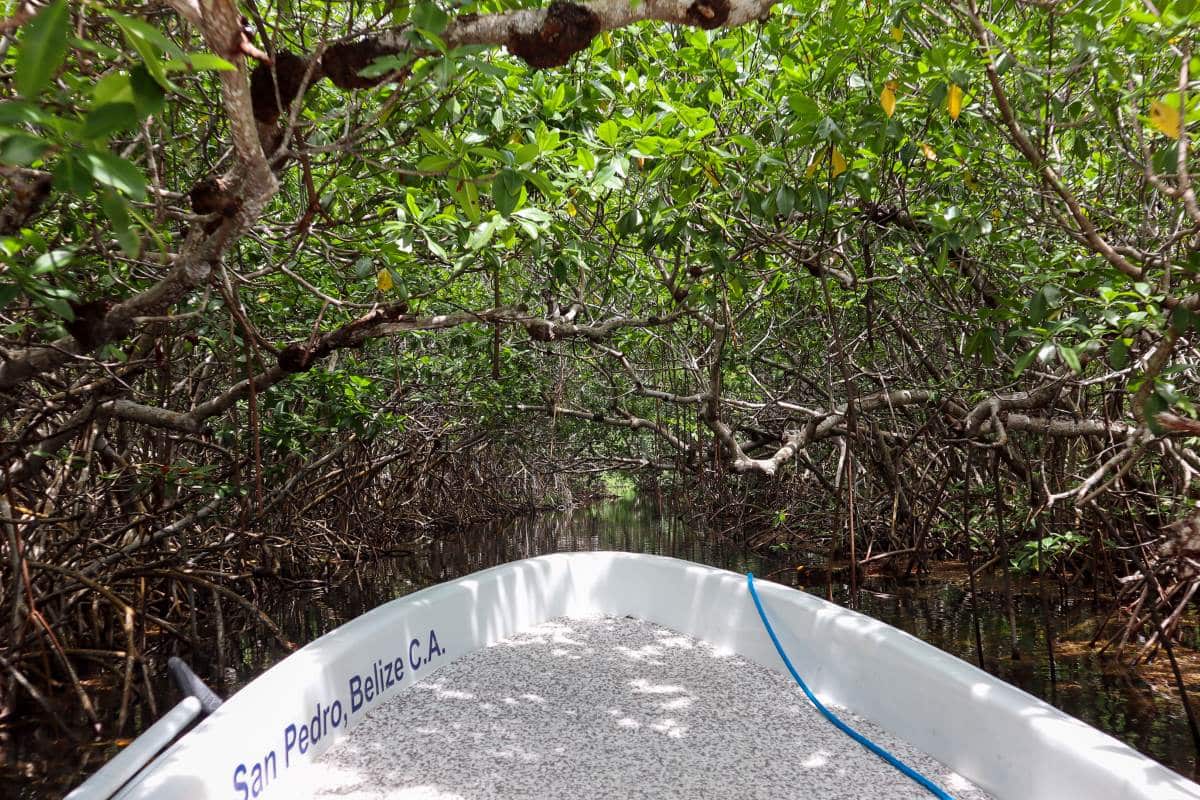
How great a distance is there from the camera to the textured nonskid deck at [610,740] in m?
1.98

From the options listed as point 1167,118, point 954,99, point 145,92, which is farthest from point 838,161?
point 145,92

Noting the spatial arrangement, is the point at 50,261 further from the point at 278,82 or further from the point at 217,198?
the point at 278,82

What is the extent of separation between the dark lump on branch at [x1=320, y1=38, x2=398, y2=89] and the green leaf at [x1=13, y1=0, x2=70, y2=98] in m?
0.78

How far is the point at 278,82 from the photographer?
157 cm

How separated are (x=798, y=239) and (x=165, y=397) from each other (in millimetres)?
3473

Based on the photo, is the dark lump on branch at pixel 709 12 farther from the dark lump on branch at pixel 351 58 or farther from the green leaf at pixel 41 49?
the green leaf at pixel 41 49

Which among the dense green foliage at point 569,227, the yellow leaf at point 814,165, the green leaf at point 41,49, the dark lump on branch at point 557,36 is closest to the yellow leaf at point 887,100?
the dense green foliage at point 569,227

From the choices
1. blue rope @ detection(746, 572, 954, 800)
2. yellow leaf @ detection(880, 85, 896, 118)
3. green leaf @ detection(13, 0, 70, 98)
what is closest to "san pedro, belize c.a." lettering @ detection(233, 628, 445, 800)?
blue rope @ detection(746, 572, 954, 800)

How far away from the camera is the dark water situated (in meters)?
3.03

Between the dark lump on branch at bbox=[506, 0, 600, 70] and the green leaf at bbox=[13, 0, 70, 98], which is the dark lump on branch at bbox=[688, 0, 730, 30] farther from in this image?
the green leaf at bbox=[13, 0, 70, 98]

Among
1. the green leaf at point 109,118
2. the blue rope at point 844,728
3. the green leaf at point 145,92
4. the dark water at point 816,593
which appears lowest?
the dark water at point 816,593

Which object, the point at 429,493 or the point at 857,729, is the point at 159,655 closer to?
the point at 857,729

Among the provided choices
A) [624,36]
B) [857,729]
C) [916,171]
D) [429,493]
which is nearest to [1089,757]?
[857,729]

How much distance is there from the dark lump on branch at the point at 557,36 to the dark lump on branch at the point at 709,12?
0.65 feet
